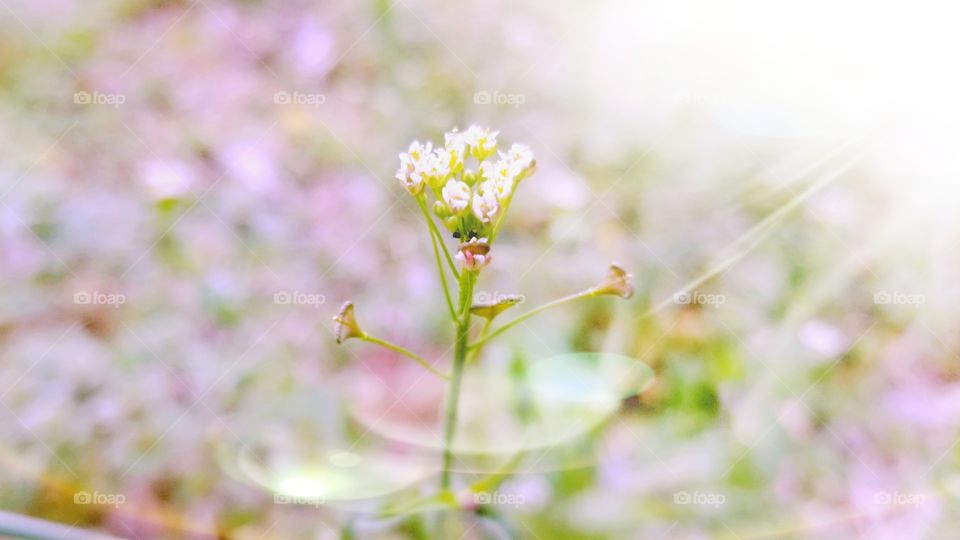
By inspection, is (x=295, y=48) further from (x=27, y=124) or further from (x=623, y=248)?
(x=623, y=248)

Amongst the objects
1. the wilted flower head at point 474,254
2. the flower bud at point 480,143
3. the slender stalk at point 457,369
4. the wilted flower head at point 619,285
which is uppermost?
the flower bud at point 480,143

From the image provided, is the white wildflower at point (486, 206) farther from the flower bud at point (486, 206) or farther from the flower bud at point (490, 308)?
the flower bud at point (490, 308)

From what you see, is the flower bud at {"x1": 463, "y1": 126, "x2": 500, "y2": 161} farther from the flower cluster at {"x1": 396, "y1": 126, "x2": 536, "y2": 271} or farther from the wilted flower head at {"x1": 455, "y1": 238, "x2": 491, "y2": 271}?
the wilted flower head at {"x1": 455, "y1": 238, "x2": 491, "y2": 271}

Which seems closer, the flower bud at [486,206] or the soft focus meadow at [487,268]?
the flower bud at [486,206]

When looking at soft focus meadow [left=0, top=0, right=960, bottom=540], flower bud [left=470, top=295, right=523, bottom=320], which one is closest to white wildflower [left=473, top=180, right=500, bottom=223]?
flower bud [left=470, top=295, right=523, bottom=320]

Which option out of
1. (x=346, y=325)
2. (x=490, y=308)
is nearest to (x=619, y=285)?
(x=490, y=308)

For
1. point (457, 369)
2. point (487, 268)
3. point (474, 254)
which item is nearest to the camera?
point (474, 254)

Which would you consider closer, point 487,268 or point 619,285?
point 619,285

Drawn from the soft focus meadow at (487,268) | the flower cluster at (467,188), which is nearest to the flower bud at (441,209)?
the flower cluster at (467,188)

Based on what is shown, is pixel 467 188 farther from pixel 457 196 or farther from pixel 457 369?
pixel 457 369
